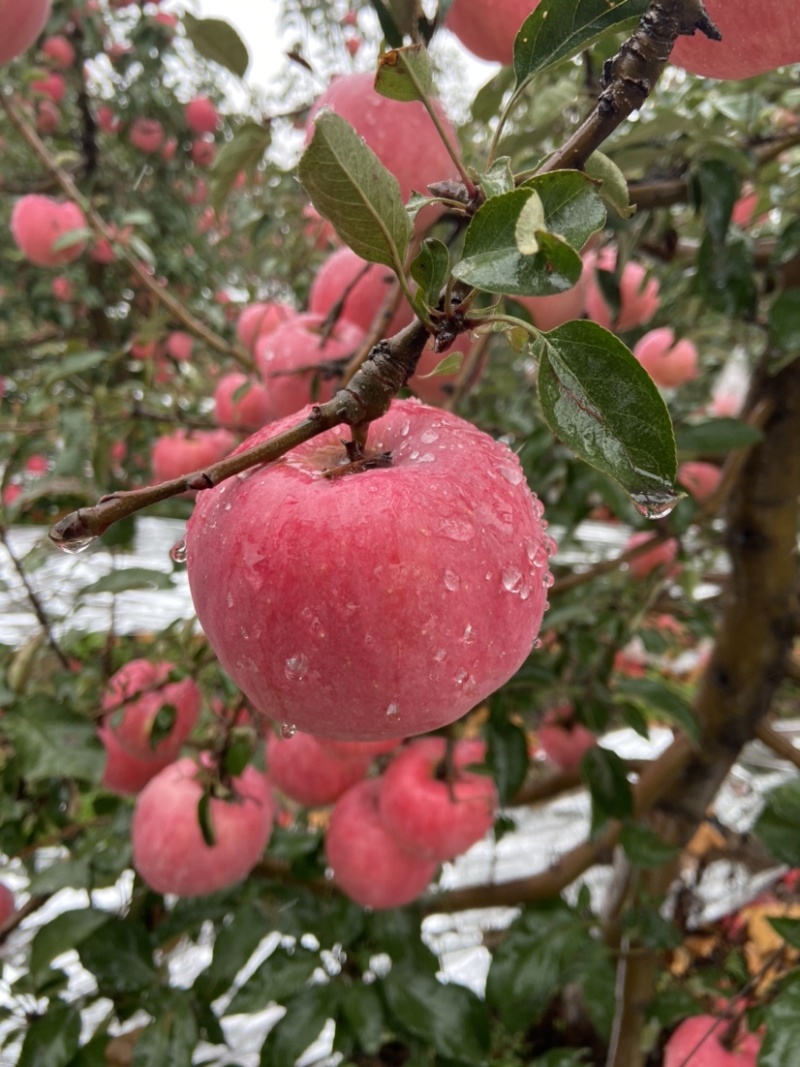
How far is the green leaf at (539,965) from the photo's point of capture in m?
0.71

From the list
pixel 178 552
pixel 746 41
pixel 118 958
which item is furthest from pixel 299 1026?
pixel 746 41

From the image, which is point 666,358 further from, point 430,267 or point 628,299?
point 430,267

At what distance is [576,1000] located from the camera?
3.50 feet

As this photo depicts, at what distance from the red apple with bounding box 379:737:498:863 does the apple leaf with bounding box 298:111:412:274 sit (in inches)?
20.8

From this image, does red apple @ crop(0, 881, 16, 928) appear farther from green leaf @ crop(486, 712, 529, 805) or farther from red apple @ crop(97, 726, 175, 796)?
green leaf @ crop(486, 712, 529, 805)

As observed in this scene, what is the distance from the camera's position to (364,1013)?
0.71m

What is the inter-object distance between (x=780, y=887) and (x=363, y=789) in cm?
82

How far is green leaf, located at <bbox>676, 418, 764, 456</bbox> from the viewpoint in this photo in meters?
0.67

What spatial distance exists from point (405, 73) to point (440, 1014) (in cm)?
77

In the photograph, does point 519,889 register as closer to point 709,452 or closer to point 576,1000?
point 576,1000

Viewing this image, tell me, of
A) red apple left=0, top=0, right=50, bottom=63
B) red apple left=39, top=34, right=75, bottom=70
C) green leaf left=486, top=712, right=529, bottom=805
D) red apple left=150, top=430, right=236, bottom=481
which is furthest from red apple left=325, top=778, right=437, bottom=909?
red apple left=39, top=34, right=75, bottom=70

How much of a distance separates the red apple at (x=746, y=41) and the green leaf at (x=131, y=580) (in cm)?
60

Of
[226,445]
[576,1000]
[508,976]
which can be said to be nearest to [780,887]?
[576,1000]

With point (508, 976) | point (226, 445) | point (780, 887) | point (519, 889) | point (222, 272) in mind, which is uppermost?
point (226, 445)
